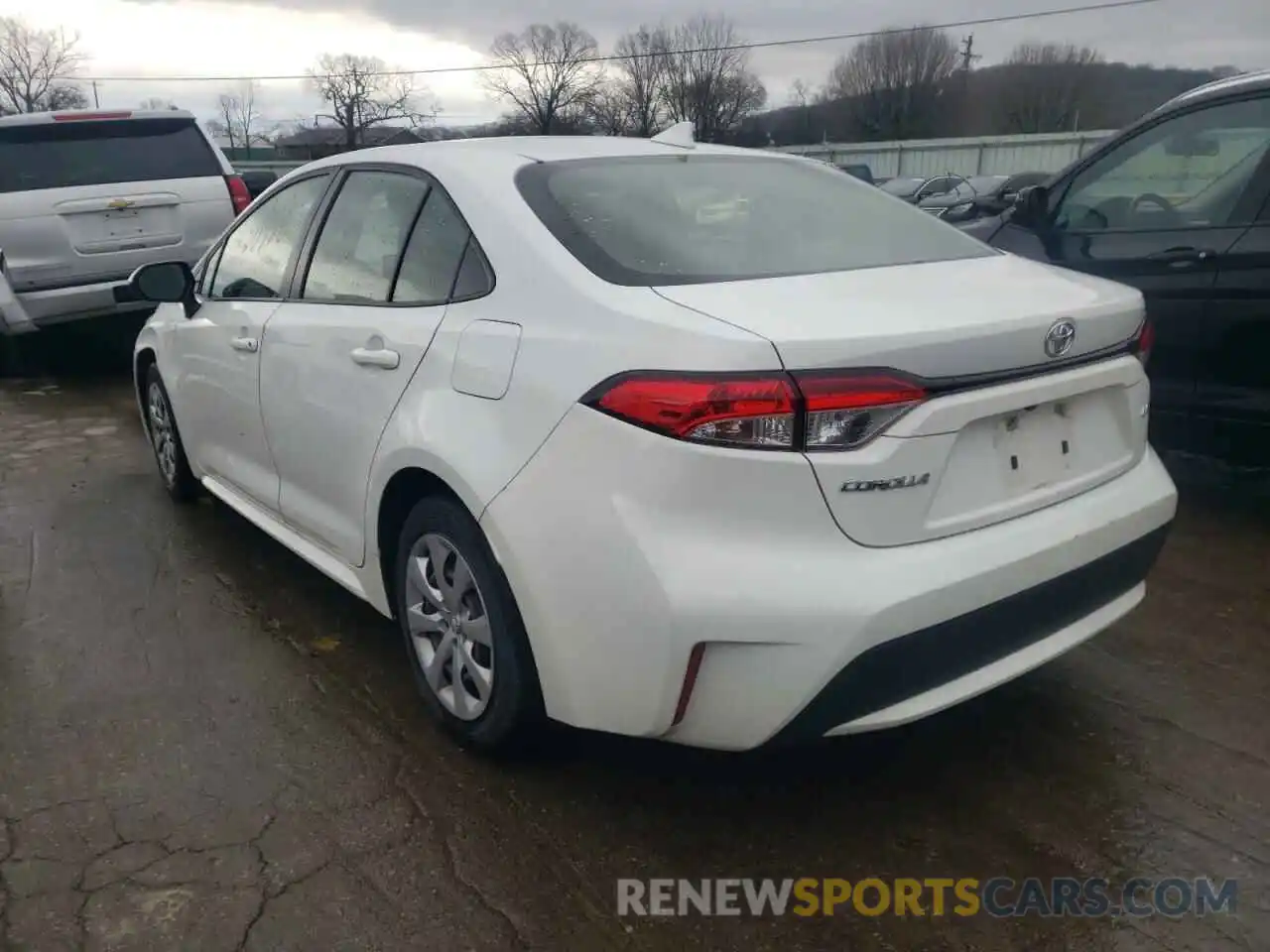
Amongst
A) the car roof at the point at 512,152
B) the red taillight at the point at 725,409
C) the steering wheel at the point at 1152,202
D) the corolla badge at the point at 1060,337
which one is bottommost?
the red taillight at the point at 725,409

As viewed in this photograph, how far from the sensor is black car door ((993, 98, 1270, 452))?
421 centimetres

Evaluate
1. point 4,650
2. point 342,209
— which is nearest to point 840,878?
point 342,209

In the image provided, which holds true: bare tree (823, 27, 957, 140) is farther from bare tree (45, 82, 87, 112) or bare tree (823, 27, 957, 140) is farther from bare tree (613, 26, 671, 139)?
bare tree (45, 82, 87, 112)

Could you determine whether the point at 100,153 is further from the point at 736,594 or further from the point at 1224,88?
the point at 736,594

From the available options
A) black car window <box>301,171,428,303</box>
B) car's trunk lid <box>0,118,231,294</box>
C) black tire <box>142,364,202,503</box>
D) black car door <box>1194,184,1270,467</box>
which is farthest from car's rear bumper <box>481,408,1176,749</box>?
car's trunk lid <box>0,118,231,294</box>

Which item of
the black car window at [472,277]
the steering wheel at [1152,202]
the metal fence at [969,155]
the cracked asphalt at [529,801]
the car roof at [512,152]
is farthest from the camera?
the metal fence at [969,155]

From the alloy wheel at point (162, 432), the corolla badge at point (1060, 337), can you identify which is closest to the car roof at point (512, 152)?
the corolla badge at point (1060, 337)

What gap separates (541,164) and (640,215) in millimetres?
377

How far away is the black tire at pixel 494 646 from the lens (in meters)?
2.49

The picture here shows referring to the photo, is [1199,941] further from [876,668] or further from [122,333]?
[122,333]

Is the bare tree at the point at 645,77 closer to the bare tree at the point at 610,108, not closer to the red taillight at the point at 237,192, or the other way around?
the bare tree at the point at 610,108

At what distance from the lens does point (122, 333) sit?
31.6 ft

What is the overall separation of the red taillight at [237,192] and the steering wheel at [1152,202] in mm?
6070

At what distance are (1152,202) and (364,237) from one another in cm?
337
